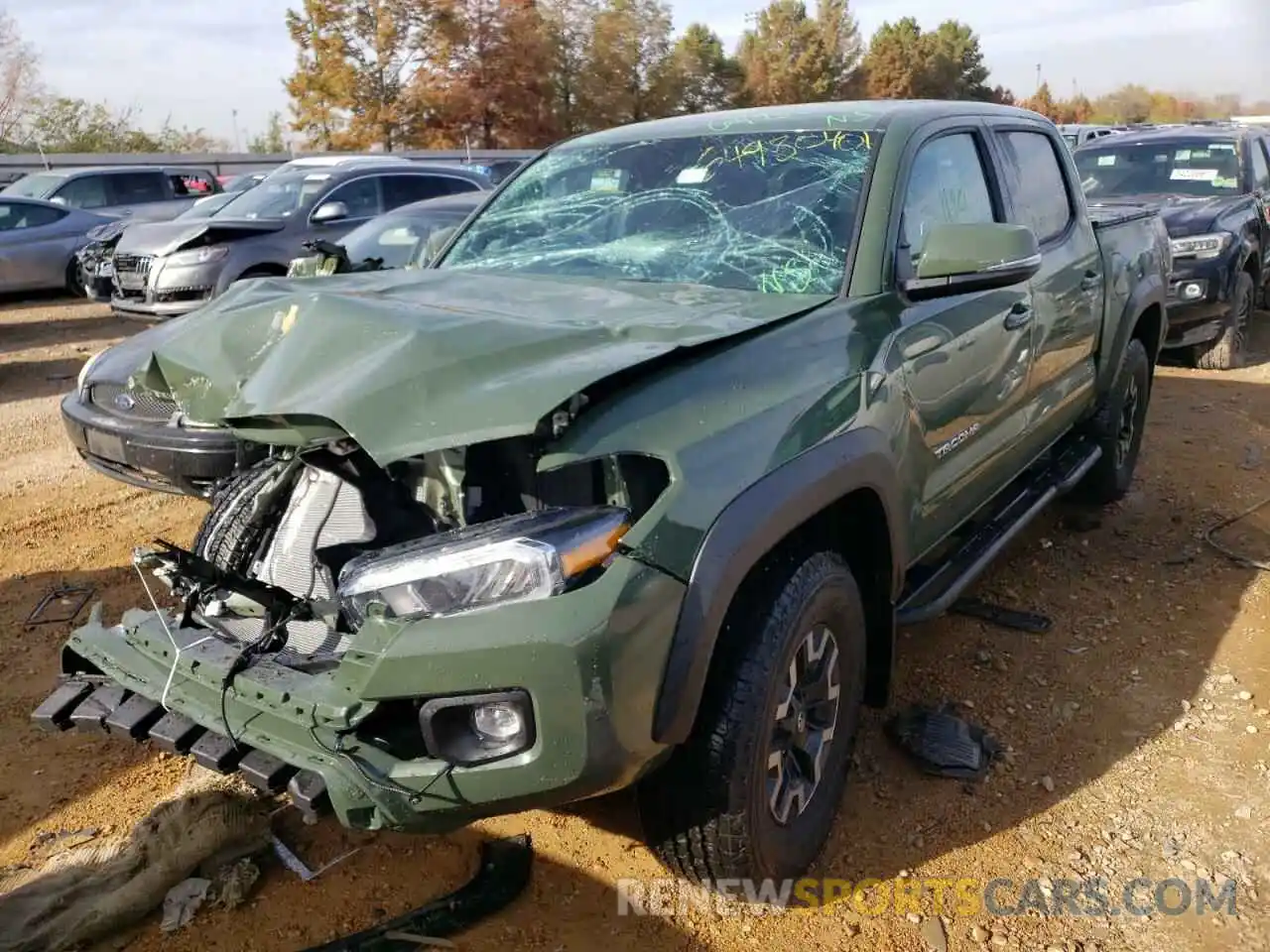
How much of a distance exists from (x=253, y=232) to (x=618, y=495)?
305 inches

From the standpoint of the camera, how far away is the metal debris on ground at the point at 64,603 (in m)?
4.02

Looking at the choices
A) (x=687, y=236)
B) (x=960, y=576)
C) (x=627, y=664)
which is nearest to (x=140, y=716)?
(x=627, y=664)

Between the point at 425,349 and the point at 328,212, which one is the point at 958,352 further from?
the point at 328,212

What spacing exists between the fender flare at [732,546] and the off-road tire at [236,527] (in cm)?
131

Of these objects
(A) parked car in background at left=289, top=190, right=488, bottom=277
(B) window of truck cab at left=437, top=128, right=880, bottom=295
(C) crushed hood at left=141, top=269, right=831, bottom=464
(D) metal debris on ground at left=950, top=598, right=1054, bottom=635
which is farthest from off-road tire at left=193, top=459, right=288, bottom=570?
(A) parked car in background at left=289, top=190, right=488, bottom=277

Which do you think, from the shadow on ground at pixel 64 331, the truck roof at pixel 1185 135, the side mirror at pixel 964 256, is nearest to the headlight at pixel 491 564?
the side mirror at pixel 964 256

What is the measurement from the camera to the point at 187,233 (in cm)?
866

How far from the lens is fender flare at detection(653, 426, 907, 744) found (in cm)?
201

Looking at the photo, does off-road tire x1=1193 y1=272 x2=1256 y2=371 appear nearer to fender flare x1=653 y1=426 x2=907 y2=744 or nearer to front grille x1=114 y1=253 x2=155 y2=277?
fender flare x1=653 y1=426 x2=907 y2=744

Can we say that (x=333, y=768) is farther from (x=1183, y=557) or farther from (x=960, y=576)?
(x=1183, y=557)

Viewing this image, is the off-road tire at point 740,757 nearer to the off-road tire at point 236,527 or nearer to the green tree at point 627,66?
the off-road tire at point 236,527

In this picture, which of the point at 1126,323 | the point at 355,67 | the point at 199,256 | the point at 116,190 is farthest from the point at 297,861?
the point at 355,67

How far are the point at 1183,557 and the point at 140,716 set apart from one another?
425 cm

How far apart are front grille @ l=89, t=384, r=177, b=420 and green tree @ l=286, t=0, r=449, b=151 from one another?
108 feet
